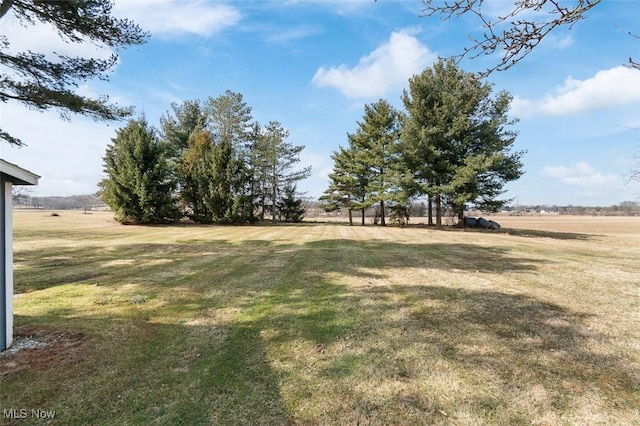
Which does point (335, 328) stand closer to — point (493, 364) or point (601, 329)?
point (493, 364)

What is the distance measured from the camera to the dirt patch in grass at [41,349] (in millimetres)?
2980

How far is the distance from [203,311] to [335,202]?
87.5 ft

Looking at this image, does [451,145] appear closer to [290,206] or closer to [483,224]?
[483,224]

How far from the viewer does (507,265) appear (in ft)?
26.0

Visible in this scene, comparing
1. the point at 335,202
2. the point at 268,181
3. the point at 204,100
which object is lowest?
the point at 335,202

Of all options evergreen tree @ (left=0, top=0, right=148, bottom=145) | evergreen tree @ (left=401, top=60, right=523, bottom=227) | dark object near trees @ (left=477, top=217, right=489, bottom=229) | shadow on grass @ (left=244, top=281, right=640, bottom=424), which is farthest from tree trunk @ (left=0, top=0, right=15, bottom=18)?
dark object near trees @ (left=477, top=217, right=489, bottom=229)

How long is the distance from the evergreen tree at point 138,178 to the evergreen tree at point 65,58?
15.4 metres

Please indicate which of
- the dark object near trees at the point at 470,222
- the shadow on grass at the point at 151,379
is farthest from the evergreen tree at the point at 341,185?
the shadow on grass at the point at 151,379

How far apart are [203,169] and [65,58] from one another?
57.2 ft

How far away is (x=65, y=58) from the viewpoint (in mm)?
6820

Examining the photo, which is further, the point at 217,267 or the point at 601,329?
the point at 217,267

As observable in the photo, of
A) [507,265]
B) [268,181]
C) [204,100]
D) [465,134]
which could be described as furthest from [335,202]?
[507,265]

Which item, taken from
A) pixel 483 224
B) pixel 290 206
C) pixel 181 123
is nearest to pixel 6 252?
pixel 483 224

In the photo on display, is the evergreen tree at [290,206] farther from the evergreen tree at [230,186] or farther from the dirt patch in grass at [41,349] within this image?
the dirt patch in grass at [41,349]
